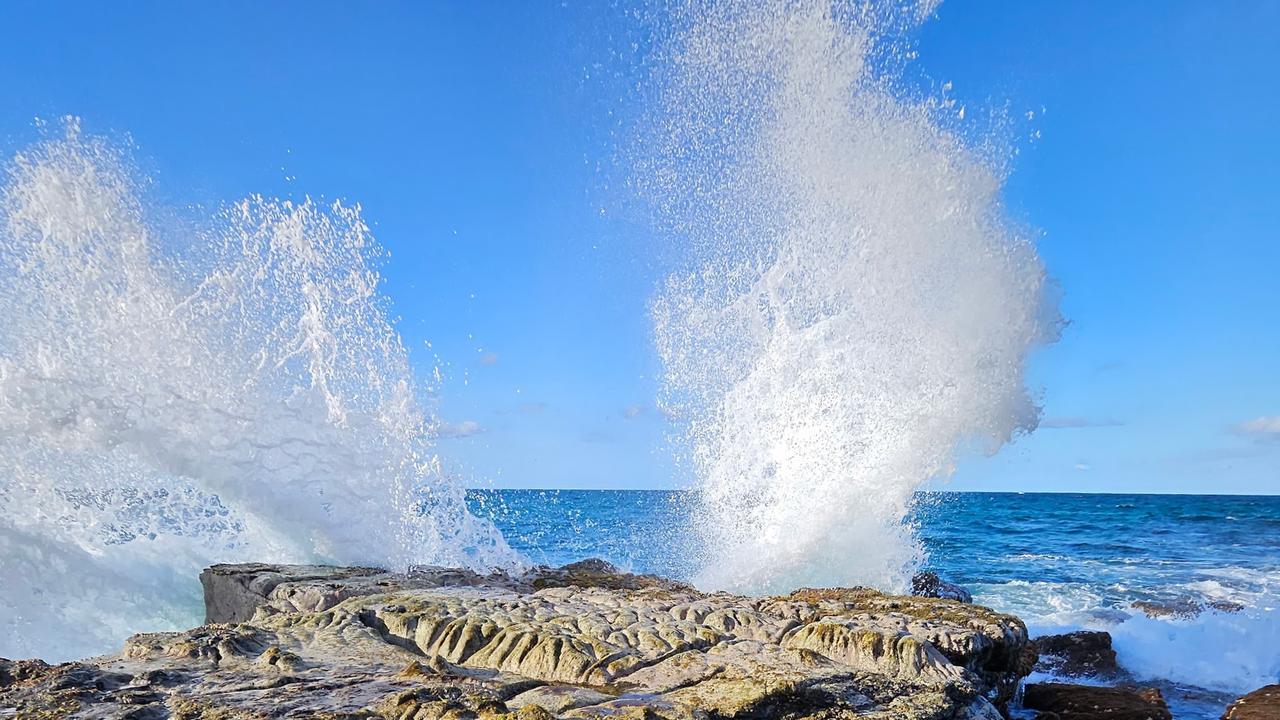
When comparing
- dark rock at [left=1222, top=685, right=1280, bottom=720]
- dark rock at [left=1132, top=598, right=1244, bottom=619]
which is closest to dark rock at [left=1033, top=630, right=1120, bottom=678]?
dark rock at [left=1222, top=685, right=1280, bottom=720]

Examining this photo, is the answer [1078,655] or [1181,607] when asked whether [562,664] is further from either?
[1181,607]

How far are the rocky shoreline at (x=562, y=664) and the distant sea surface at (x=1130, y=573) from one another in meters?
3.83

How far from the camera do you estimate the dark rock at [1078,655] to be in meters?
9.45

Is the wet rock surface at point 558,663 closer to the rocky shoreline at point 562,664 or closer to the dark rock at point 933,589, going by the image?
the rocky shoreline at point 562,664

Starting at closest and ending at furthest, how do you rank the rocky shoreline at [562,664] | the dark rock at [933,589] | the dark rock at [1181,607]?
the rocky shoreline at [562,664], the dark rock at [933,589], the dark rock at [1181,607]

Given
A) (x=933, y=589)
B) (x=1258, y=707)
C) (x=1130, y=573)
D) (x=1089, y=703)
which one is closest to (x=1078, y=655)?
(x=933, y=589)

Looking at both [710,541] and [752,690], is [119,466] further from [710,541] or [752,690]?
[752,690]

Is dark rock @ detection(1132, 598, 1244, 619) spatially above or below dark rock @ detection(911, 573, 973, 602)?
below

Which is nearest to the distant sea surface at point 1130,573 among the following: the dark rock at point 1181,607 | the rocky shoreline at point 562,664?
the dark rock at point 1181,607

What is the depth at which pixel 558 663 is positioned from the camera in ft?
16.4

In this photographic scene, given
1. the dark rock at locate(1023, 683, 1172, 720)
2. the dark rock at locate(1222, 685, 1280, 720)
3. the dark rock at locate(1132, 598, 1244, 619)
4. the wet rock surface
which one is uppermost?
the wet rock surface

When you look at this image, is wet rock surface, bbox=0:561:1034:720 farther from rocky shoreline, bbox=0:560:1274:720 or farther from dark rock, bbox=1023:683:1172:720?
dark rock, bbox=1023:683:1172:720

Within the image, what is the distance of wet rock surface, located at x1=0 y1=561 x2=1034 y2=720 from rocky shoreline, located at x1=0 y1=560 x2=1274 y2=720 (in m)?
0.01

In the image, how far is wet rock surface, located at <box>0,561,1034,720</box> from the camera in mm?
4113
